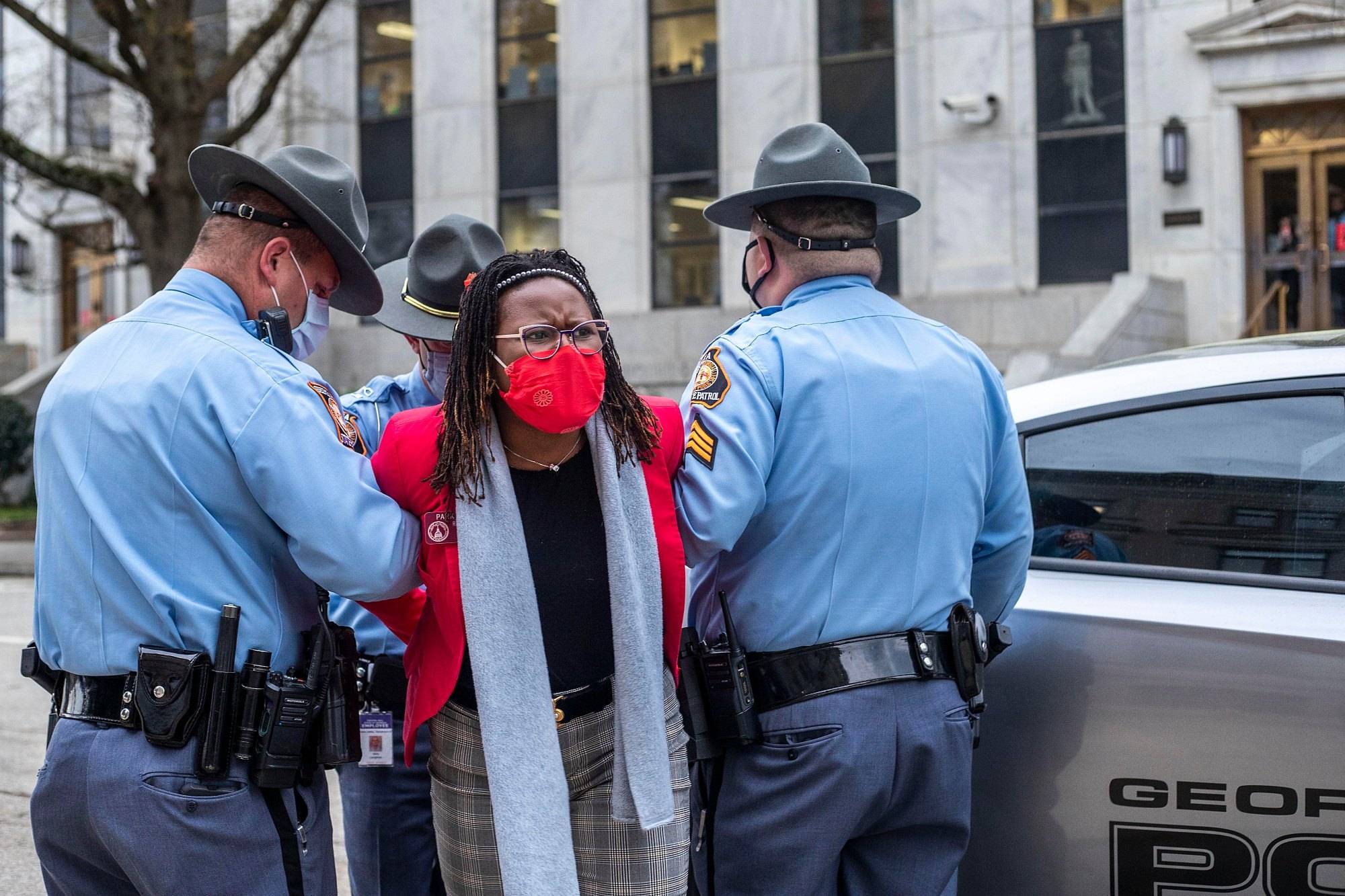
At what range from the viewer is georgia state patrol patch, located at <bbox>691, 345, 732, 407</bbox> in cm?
267

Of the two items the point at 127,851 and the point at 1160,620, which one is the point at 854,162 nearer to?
the point at 1160,620

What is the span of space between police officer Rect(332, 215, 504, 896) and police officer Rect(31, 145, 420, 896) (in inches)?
30.1

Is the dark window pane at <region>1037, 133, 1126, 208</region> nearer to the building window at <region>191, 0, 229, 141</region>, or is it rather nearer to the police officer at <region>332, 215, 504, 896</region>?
the building window at <region>191, 0, 229, 141</region>

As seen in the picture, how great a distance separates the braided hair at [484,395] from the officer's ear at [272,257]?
1.20ft

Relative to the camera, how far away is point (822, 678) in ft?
8.54

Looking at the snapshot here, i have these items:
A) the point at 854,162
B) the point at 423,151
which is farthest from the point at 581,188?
the point at 854,162

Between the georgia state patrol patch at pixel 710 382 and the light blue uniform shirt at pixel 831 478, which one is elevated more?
the georgia state patrol patch at pixel 710 382

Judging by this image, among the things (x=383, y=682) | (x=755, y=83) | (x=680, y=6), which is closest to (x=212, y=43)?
(x=680, y=6)

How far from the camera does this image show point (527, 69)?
21234 mm

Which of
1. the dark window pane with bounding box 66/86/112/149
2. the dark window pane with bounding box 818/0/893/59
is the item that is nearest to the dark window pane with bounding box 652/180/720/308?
the dark window pane with bounding box 818/0/893/59

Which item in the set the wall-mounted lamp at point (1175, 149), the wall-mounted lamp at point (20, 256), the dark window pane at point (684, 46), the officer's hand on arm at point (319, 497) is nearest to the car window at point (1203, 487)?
the officer's hand on arm at point (319, 497)

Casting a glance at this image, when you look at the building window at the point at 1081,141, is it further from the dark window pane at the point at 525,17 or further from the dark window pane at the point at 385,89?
the dark window pane at the point at 385,89

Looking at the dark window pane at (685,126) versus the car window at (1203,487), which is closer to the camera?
the car window at (1203,487)

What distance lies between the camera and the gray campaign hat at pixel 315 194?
2477 millimetres
